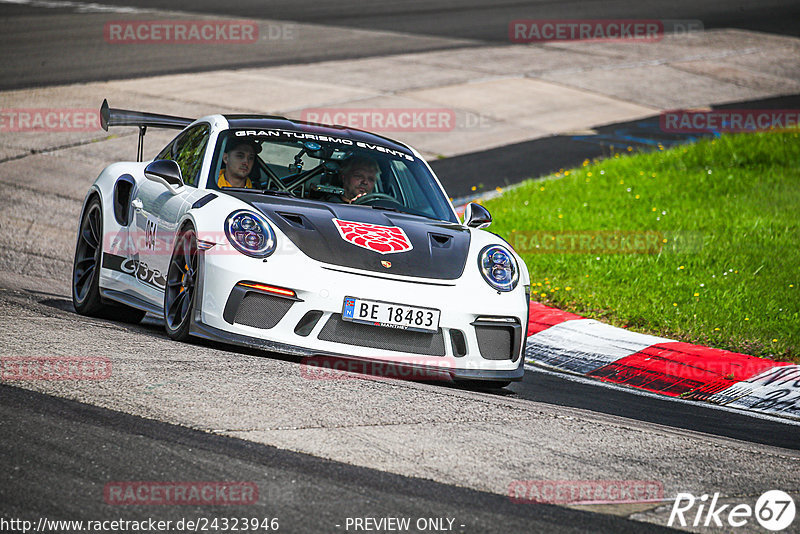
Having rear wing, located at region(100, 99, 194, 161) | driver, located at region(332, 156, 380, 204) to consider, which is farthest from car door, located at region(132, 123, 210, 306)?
driver, located at region(332, 156, 380, 204)

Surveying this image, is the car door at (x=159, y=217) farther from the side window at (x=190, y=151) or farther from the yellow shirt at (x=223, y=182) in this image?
the yellow shirt at (x=223, y=182)

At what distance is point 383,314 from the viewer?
554cm

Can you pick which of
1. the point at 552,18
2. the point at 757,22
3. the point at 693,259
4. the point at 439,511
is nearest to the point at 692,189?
the point at 693,259

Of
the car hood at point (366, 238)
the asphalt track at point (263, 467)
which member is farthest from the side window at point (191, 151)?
the asphalt track at point (263, 467)

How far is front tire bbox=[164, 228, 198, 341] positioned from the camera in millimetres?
5805

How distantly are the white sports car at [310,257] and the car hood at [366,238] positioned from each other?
1cm

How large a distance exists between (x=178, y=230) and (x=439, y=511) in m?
2.98

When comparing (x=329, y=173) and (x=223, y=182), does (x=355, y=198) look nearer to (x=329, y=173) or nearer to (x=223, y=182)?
(x=329, y=173)

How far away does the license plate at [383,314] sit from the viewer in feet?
18.1

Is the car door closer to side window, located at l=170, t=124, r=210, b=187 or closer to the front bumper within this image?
side window, located at l=170, t=124, r=210, b=187

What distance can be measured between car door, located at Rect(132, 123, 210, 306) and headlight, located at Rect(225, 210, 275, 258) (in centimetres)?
58

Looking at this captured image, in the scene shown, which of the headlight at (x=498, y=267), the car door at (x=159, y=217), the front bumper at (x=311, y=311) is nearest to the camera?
the front bumper at (x=311, y=311)

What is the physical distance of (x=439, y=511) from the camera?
3688 mm

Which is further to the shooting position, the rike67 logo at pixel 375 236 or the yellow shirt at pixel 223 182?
Answer: the yellow shirt at pixel 223 182
